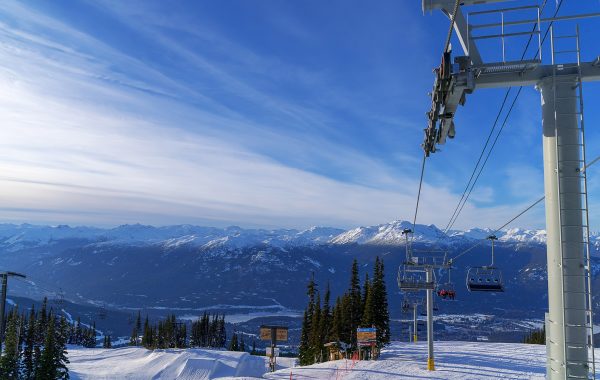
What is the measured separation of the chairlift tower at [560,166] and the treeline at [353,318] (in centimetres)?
4474

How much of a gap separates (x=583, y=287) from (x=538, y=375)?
2603cm

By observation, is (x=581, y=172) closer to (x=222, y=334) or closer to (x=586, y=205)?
(x=586, y=205)

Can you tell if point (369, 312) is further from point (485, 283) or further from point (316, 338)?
point (485, 283)

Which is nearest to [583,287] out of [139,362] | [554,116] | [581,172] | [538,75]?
[581,172]

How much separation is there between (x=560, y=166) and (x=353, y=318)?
177 feet

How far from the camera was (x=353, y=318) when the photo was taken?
6131cm

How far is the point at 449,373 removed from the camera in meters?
33.2

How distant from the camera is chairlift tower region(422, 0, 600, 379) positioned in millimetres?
9570

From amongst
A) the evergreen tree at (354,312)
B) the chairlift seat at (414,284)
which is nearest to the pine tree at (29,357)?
the evergreen tree at (354,312)

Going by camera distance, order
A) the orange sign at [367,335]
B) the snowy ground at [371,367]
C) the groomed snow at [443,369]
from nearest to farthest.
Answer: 1. the groomed snow at [443,369]
2. the snowy ground at [371,367]
3. the orange sign at [367,335]

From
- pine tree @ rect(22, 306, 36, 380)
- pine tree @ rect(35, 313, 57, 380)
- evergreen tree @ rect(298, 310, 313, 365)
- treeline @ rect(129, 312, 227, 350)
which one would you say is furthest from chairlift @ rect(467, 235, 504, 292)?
treeline @ rect(129, 312, 227, 350)

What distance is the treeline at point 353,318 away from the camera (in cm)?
5634

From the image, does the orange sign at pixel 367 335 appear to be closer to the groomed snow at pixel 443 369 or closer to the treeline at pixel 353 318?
the groomed snow at pixel 443 369

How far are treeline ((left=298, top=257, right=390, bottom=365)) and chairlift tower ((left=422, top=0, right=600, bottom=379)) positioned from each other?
44.7m
